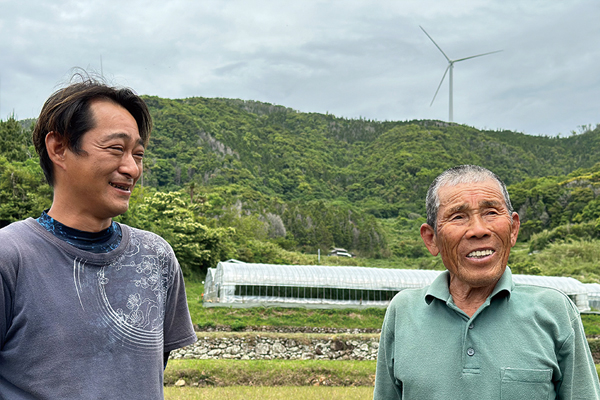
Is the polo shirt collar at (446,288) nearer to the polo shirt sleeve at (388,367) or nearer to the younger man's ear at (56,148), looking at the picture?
the polo shirt sleeve at (388,367)

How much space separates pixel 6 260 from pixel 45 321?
0.28m

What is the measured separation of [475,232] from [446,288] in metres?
0.30

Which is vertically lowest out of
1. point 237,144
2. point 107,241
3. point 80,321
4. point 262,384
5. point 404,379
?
point 262,384

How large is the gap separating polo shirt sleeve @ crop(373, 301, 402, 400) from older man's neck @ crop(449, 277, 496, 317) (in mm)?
308

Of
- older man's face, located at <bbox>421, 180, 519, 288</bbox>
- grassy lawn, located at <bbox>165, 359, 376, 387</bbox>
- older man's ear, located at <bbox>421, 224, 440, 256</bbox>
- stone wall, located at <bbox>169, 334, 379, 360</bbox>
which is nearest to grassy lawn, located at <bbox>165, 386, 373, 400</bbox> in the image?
grassy lawn, located at <bbox>165, 359, 376, 387</bbox>

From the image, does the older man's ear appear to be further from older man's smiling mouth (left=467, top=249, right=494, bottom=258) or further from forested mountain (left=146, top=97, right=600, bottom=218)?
forested mountain (left=146, top=97, right=600, bottom=218)

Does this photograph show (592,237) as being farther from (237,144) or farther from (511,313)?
(237,144)

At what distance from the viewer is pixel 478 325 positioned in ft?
7.58

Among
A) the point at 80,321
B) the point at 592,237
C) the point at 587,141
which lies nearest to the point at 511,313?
the point at 80,321

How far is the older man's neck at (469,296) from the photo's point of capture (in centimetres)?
242

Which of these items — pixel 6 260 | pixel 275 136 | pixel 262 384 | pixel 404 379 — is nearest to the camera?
pixel 6 260

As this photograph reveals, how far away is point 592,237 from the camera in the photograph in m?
56.6

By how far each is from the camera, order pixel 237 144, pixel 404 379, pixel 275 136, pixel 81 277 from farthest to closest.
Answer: pixel 275 136
pixel 237 144
pixel 404 379
pixel 81 277

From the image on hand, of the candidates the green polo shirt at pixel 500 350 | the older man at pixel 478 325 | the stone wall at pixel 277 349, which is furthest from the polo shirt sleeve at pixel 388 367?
the stone wall at pixel 277 349
